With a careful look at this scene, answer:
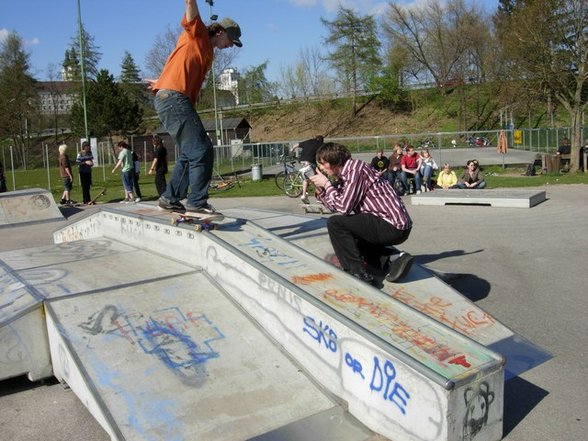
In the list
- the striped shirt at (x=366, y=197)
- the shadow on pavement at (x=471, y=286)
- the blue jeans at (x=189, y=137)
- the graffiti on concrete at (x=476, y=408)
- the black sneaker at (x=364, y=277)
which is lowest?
the shadow on pavement at (x=471, y=286)

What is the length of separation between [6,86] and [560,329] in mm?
63115

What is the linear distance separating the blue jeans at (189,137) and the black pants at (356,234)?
1466 millimetres

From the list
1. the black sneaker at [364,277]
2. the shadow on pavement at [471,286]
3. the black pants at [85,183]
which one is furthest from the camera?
the black pants at [85,183]

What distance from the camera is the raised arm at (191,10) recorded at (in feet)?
15.6

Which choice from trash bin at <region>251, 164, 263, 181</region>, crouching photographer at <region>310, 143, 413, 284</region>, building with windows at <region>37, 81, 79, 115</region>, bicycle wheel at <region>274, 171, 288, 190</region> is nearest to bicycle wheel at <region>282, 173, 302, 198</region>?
bicycle wheel at <region>274, 171, 288, 190</region>

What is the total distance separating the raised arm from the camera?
4764mm

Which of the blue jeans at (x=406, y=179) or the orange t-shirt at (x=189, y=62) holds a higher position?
the orange t-shirt at (x=189, y=62)

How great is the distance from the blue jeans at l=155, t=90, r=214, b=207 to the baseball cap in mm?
737

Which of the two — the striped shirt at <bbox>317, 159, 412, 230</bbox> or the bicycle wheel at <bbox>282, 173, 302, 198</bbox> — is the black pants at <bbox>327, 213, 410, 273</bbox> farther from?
the bicycle wheel at <bbox>282, 173, 302, 198</bbox>

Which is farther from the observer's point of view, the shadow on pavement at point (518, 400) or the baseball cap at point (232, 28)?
the baseball cap at point (232, 28)

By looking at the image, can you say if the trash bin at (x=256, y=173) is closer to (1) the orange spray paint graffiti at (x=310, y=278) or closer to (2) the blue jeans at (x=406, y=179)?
(2) the blue jeans at (x=406, y=179)

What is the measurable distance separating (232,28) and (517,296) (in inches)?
166

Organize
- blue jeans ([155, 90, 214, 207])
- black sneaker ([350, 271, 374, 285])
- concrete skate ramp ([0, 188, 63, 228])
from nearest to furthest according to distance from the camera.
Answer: black sneaker ([350, 271, 374, 285]), blue jeans ([155, 90, 214, 207]), concrete skate ramp ([0, 188, 63, 228])

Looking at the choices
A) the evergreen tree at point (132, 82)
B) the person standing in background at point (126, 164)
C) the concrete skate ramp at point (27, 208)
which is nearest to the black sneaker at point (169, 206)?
the concrete skate ramp at point (27, 208)
